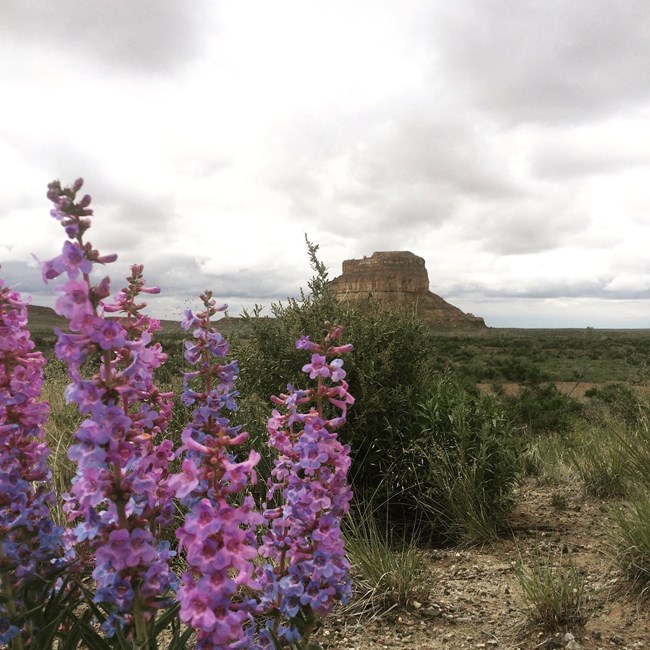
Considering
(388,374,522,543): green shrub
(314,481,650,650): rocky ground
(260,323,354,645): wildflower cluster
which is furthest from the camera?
(388,374,522,543): green shrub

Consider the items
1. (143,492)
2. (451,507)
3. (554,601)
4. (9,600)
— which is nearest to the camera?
(143,492)

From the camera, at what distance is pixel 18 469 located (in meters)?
2.31

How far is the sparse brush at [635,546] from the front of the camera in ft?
12.6

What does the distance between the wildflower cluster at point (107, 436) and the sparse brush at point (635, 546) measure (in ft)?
11.4

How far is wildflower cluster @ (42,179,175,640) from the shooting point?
1.68 m

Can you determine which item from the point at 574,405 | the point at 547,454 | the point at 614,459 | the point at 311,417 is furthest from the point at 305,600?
the point at 574,405

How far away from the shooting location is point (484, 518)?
4969mm

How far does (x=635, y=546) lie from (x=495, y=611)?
1132 mm

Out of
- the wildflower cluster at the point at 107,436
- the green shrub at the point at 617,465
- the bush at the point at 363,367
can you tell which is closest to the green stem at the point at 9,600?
the wildflower cluster at the point at 107,436

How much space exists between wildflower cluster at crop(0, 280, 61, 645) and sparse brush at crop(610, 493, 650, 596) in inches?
149

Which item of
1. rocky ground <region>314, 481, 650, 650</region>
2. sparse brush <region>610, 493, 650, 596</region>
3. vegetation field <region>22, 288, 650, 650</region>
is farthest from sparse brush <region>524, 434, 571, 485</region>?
sparse brush <region>610, 493, 650, 596</region>

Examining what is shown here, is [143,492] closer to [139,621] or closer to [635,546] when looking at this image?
[139,621]

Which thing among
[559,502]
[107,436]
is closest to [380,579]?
[559,502]

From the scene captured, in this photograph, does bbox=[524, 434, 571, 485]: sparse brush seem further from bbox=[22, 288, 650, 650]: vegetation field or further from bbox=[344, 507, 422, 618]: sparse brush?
bbox=[344, 507, 422, 618]: sparse brush
